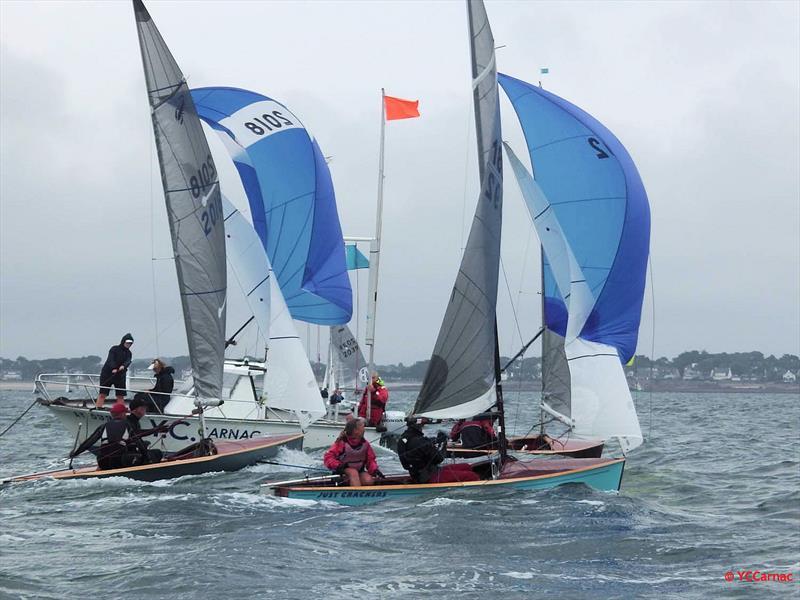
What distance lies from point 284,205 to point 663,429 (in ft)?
66.7

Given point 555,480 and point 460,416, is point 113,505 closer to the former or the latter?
point 460,416

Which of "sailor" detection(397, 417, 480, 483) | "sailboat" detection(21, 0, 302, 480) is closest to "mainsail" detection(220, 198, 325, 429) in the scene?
"sailboat" detection(21, 0, 302, 480)

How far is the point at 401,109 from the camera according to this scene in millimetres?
21984

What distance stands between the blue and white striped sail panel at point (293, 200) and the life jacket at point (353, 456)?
7.51 m

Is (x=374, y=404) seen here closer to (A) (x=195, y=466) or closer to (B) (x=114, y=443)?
(A) (x=195, y=466)

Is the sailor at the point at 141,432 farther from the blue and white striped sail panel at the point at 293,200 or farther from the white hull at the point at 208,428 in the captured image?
the blue and white striped sail panel at the point at 293,200

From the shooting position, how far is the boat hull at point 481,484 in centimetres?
1309

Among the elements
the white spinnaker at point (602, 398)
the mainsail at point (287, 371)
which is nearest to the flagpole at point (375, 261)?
the mainsail at point (287, 371)

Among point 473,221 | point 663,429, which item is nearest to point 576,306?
point 473,221

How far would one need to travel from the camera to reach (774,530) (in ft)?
42.3

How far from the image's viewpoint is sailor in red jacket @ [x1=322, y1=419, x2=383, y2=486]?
13.2 metres

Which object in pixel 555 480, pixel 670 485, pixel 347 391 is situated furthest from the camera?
pixel 347 391

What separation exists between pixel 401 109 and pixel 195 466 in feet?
31.8

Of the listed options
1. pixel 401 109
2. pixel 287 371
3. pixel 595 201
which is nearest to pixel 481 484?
pixel 595 201
